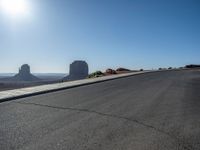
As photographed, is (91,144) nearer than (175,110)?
Yes

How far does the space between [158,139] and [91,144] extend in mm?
1552

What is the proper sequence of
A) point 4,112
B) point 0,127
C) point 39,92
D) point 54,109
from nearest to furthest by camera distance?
point 0,127
point 4,112
point 54,109
point 39,92

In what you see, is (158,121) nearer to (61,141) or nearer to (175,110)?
(175,110)

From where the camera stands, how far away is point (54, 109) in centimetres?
956

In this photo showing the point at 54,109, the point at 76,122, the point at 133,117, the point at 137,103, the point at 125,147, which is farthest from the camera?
the point at 137,103

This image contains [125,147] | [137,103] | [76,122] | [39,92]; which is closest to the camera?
[125,147]

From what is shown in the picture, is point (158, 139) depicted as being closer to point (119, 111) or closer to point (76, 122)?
point (76, 122)

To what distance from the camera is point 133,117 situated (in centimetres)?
820

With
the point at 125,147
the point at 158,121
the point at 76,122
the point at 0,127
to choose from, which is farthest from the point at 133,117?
the point at 0,127

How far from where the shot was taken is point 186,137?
6.15 meters

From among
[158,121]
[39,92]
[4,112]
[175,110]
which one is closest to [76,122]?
[158,121]

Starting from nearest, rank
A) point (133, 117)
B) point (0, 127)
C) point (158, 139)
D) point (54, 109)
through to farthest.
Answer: point (158, 139)
point (0, 127)
point (133, 117)
point (54, 109)

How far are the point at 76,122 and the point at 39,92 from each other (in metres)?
8.23

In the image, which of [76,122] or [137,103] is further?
[137,103]
